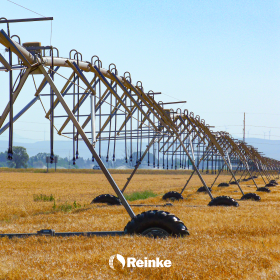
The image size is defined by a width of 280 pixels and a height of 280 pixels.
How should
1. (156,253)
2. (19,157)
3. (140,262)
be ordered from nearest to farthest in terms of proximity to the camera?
(140,262) → (156,253) → (19,157)

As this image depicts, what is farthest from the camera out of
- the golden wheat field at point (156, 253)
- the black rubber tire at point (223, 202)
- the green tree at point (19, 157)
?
the green tree at point (19, 157)

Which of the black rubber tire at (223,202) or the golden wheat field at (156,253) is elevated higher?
the golden wheat field at (156,253)

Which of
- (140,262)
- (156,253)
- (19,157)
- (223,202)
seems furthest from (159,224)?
(19,157)

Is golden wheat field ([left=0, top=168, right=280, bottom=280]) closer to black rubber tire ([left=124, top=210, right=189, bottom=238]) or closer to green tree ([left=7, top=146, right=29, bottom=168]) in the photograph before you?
black rubber tire ([left=124, top=210, right=189, bottom=238])

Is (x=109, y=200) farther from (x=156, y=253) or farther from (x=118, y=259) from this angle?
(x=118, y=259)

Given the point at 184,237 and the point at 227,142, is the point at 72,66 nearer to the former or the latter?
the point at 184,237

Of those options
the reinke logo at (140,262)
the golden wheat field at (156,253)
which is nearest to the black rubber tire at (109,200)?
the golden wheat field at (156,253)

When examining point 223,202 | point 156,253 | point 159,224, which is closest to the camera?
point 156,253

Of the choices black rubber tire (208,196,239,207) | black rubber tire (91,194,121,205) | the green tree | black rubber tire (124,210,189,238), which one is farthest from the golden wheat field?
the green tree

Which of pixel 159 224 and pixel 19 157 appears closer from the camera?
pixel 159 224

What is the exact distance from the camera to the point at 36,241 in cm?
850

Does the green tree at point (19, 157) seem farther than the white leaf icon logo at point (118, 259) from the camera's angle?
Yes

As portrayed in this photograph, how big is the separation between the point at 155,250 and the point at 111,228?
3404mm

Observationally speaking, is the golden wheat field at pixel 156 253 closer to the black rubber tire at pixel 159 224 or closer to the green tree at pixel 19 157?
the black rubber tire at pixel 159 224
